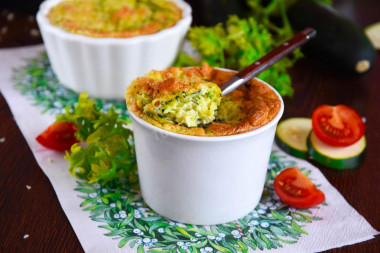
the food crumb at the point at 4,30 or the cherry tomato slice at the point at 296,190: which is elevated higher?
the cherry tomato slice at the point at 296,190

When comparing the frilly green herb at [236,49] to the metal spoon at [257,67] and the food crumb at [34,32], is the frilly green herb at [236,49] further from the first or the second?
the food crumb at [34,32]

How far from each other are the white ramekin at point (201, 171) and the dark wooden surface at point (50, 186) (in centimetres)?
38

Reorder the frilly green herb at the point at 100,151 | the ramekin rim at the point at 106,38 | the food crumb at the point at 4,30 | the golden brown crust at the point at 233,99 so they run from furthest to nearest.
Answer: the food crumb at the point at 4,30 < the ramekin rim at the point at 106,38 < the frilly green herb at the point at 100,151 < the golden brown crust at the point at 233,99

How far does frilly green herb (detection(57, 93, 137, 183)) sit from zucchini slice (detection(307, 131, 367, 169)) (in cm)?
89

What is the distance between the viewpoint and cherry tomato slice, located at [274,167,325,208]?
6.43ft

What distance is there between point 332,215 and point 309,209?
95mm

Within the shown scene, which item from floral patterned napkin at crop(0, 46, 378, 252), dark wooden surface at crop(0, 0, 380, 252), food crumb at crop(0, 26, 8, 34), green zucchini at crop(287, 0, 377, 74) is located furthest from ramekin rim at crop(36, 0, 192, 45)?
green zucchini at crop(287, 0, 377, 74)

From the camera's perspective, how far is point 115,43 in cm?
260

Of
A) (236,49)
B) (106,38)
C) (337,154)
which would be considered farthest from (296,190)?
(106,38)

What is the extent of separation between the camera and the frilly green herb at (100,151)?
79.4 inches

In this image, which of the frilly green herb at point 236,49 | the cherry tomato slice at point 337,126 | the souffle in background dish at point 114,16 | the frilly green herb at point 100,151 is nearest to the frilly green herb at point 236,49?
the frilly green herb at point 236,49

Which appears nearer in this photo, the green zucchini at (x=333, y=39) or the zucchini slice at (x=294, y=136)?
the zucchini slice at (x=294, y=136)

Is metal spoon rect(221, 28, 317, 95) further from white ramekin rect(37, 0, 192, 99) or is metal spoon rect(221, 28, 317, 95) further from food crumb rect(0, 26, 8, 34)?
food crumb rect(0, 26, 8, 34)

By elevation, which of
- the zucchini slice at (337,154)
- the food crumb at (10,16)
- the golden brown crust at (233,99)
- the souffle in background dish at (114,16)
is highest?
the golden brown crust at (233,99)
